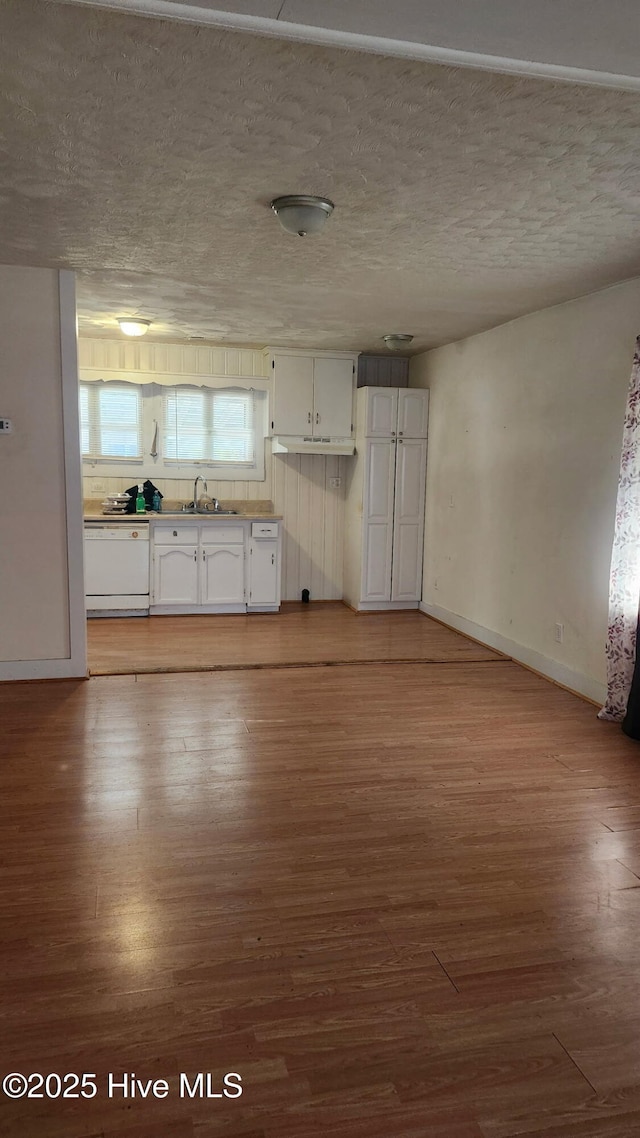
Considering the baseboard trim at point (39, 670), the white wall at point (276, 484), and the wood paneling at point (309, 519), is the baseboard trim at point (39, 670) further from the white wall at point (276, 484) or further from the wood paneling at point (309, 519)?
the wood paneling at point (309, 519)

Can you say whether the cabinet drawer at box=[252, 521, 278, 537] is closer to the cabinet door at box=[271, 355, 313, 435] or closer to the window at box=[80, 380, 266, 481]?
the window at box=[80, 380, 266, 481]

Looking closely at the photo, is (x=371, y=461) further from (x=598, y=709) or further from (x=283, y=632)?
(x=598, y=709)

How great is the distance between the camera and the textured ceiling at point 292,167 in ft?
6.70

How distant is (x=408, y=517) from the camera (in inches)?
286

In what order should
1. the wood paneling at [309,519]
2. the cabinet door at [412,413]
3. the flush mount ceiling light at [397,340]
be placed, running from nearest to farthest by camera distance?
the flush mount ceiling light at [397,340]
the cabinet door at [412,413]
the wood paneling at [309,519]

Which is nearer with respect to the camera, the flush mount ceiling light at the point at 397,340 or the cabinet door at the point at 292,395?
the flush mount ceiling light at the point at 397,340

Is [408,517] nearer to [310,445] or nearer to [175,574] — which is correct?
[310,445]

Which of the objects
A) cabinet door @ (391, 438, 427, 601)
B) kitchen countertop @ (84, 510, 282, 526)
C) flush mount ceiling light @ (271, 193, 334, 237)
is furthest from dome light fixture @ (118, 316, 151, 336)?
flush mount ceiling light @ (271, 193, 334, 237)

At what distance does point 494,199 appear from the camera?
9.96 ft

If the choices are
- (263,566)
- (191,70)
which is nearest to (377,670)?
(263,566)

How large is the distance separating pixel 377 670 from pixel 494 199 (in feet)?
10.2

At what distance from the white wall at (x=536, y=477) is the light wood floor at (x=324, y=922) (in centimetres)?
104

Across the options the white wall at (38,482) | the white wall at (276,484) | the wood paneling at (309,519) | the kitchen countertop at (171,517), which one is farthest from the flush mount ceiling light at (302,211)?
the wood paneling at (309,519)

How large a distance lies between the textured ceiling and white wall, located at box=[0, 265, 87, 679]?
1.06 ft
